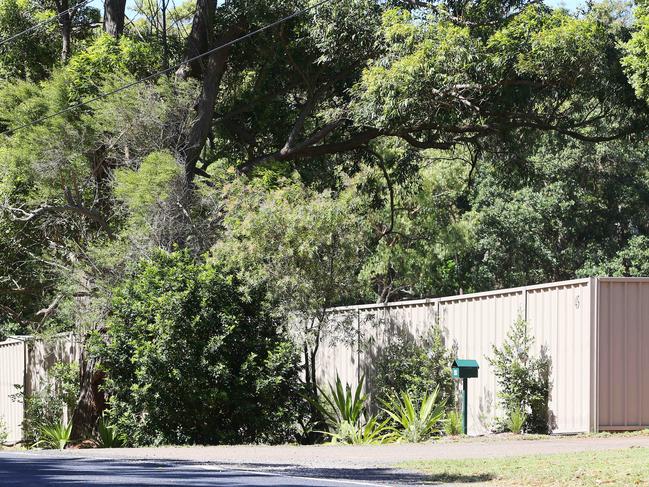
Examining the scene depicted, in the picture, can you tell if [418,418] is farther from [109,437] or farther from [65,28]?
Answer: [65,28]

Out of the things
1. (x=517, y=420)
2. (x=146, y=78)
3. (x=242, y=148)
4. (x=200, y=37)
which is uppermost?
(x=200, y=37)

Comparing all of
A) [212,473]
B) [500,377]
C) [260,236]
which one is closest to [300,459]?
[212,473]

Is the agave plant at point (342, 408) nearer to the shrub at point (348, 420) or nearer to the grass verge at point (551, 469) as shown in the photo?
the shrub at point (348, 420)

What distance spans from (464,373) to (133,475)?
708 centimetres

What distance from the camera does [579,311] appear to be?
50.5ft

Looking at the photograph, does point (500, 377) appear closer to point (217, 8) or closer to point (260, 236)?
point (260, 236)

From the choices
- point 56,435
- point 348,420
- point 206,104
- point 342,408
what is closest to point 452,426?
point 348,420

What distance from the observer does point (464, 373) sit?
16719 mm

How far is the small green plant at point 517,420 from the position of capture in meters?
16.0

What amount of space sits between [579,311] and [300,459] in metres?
4.71

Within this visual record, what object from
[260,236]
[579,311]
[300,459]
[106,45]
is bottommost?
[300,459]

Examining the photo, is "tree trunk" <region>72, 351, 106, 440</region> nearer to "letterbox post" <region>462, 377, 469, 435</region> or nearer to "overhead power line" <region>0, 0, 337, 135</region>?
"overhead power line" <region>0, 0, 337, 135</region>

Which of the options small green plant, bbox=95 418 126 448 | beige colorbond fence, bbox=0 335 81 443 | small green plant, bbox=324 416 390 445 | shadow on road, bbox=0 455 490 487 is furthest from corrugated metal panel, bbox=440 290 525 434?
beige colorbond fence, bbox=0 335 81 443

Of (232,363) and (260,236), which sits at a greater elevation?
(260,236)
